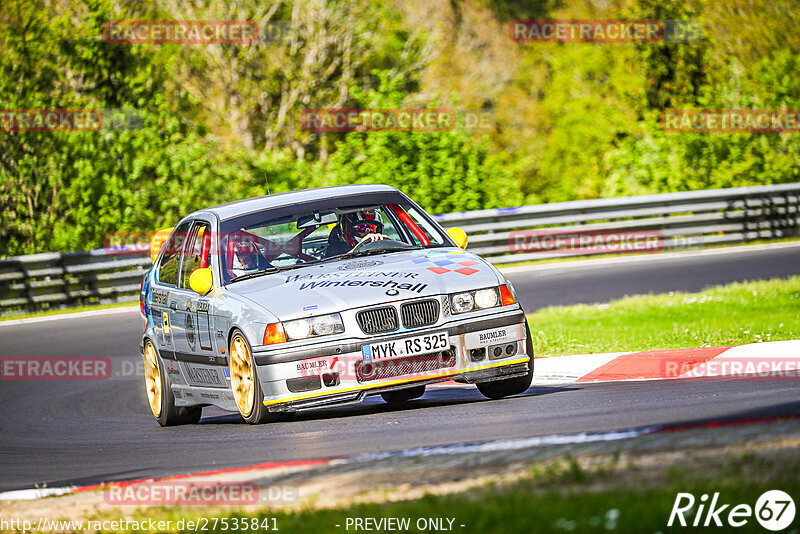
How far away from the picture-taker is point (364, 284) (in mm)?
7828

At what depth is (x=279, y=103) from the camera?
117ft

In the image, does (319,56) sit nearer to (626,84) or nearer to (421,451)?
(626,84)

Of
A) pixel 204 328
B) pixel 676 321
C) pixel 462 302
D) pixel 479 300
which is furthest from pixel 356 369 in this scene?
pixel 676 321

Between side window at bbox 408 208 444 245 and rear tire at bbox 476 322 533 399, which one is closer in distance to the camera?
rear tire at bbox 476 322 533 399

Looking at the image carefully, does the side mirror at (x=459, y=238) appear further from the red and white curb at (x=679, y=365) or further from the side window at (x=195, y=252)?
the side window at (x=195, y=252)

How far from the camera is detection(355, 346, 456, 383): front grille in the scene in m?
7.59

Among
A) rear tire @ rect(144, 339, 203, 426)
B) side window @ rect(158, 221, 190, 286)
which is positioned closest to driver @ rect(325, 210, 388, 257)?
side window @ rect(158, 221, 190, 286)

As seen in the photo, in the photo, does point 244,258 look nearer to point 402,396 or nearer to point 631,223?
point 402,396

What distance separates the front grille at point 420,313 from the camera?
7691 millimetres

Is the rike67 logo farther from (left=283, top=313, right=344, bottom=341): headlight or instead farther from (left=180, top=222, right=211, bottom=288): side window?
(left=180, top=222, right=211, bottom=288): side window

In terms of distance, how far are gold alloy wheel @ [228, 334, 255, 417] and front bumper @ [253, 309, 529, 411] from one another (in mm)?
204

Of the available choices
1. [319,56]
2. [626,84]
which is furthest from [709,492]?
[626,84]

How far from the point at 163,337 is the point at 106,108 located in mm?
15477

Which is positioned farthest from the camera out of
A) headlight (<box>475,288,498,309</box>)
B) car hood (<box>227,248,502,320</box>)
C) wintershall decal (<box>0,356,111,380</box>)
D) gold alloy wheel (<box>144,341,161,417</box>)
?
wintershall decal (<box>0,356,111,380</box>)
